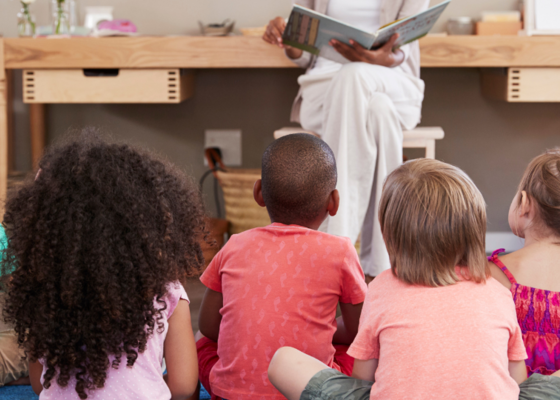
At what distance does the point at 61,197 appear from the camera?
683mm

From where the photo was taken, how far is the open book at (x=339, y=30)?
4.66 ft

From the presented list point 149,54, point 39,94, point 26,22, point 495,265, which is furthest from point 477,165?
point 26,22

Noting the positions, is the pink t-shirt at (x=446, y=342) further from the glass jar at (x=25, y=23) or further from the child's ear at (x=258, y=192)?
the glass jar at (x=25, y=23)

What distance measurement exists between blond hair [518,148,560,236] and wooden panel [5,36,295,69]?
1015 millimetres

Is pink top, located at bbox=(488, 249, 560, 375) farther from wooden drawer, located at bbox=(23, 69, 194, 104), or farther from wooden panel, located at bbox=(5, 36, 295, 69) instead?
wooden drawer, located at bbox=(23, 69, 194, 104)

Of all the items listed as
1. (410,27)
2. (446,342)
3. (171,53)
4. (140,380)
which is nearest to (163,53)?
(171,53)

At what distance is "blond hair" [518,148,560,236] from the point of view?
849mm

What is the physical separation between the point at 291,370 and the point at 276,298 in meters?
0.11

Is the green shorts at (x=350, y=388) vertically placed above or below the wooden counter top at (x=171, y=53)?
below

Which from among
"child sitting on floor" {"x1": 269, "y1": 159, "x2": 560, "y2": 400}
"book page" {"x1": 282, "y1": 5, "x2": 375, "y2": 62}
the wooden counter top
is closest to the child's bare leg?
"child sitting on floor" {"x1": 269, "y1": 159, "x2": 560, "y2": 400}

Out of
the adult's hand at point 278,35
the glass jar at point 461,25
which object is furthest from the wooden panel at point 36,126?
the glass jar at point 461,25

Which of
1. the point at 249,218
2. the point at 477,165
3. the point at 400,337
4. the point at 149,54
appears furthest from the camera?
the point at 477,165

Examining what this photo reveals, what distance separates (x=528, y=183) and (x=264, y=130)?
1.53m

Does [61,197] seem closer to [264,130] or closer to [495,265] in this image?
[495,265]
